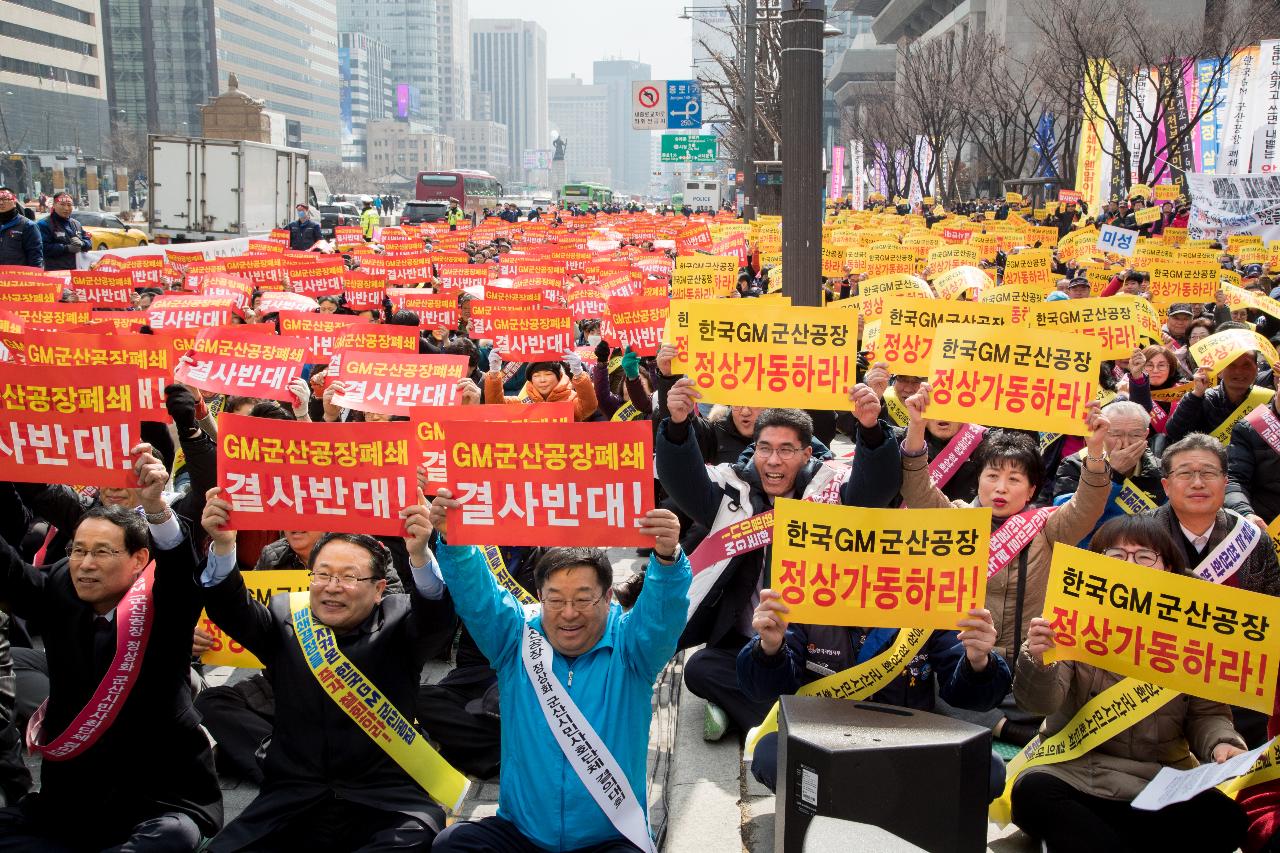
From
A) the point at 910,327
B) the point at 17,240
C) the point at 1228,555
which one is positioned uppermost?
the point at 17,240

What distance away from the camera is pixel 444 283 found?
547 inches

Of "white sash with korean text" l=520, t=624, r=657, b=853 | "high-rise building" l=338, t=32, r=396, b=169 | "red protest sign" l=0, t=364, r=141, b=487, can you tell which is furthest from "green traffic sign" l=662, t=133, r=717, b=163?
"high-rise building" l=338, t=32, r=396, b=169

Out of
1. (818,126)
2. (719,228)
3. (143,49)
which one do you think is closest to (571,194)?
(719,228)

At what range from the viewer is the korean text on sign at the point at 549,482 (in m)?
3.87

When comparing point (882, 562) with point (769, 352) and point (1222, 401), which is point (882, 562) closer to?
point (769, 352)

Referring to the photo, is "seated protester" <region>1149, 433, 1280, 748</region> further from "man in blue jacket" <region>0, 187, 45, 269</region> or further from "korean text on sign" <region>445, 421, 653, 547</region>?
"man in blue jacket" <region>0, 187, 45, 269</region>

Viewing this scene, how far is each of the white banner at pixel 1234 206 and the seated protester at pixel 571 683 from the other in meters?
14.5

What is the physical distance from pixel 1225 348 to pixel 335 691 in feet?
17.2

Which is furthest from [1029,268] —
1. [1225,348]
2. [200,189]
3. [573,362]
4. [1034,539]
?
[200,189]

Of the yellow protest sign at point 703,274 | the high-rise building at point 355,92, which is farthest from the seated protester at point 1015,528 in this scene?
the high-rise building at point 355,92

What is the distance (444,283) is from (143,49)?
97.1m

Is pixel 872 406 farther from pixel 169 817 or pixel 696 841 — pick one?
pixel 169 817

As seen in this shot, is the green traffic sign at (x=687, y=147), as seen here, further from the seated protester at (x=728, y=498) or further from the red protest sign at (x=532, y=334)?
the seated protester at (x=728, y=498)

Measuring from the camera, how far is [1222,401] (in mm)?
6875
